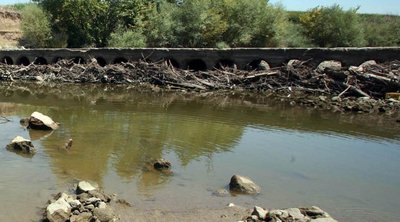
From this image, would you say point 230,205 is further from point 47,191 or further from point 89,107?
point 89,107

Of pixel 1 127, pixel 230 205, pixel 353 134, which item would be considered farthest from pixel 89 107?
pixel 230 205

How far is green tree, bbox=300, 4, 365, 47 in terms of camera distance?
4328 centimetres

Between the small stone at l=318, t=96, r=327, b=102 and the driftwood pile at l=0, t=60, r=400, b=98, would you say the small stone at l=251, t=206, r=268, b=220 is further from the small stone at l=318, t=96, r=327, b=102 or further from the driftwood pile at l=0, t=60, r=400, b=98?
the driftwood pile at l=0, t=60, r=400, b=98

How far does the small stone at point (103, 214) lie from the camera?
7.66 m

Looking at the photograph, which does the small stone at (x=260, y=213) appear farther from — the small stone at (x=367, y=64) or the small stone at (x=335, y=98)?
the small stone at (x=367, y=64)

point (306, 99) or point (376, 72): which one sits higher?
point (376, 72)

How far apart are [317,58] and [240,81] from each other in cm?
466

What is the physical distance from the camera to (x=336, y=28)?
4359cm

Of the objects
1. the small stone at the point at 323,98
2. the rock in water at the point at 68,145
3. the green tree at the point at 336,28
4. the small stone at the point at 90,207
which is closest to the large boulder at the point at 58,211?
the small stone at the point at 90,207

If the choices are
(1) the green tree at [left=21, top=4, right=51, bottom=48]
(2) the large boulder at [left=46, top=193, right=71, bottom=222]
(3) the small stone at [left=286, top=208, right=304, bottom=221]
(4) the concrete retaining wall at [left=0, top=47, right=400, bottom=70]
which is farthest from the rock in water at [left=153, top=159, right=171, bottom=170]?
(1) the green tree at [left=21, top=4, right=51, bottom=48]

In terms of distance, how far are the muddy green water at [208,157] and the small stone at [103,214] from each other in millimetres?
962

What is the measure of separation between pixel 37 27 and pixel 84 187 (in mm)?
36683

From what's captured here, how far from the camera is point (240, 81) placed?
1080 inches

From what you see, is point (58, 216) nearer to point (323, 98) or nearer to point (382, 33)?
point (323, 98)
